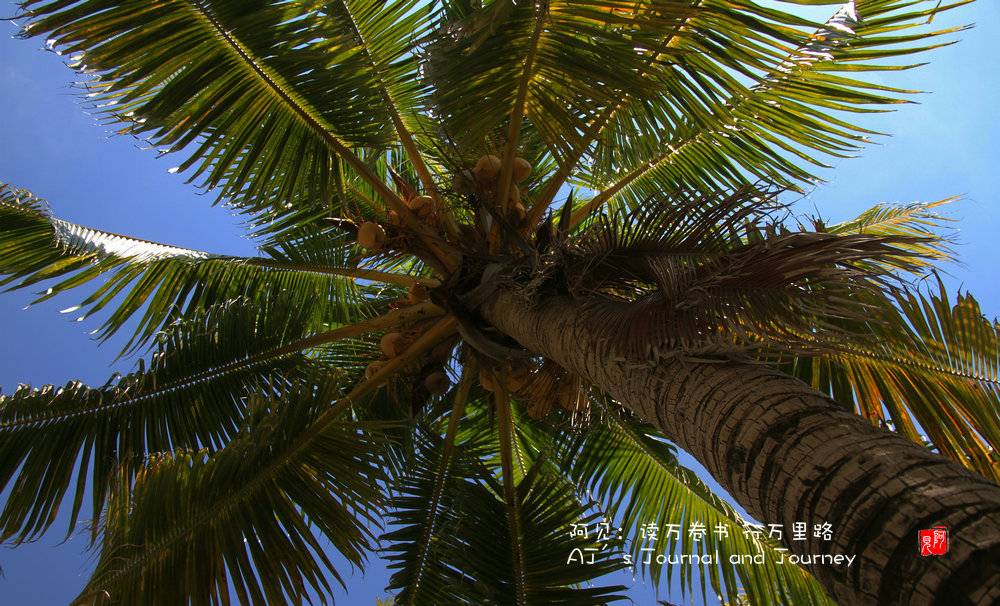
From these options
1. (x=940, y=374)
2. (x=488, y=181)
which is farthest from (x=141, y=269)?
(x=940, y=374)

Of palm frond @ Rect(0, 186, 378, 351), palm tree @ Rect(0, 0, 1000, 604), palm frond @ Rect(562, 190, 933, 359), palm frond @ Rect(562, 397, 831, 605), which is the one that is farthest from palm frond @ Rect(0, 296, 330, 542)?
palm frond @ Rect(562, 190, 933, 359)

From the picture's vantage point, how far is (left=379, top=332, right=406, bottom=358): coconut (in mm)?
3742

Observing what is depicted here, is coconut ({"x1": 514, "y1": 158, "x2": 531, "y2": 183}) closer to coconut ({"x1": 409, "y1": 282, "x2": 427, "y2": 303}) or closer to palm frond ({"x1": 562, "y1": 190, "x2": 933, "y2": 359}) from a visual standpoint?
coconut ({"x1": 409, "y1": 282, "x2": 427, "y2": 303})

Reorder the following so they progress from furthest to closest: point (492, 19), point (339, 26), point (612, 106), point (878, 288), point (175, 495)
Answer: point (339, 26) → point (612, 106) → point (175, 495) → point (492, 19) → point (878, 288)

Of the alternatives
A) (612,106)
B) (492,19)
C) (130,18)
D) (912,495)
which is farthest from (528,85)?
(912,495)

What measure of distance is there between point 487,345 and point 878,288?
1903mm

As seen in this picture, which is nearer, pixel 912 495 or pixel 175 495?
pixel 912 495

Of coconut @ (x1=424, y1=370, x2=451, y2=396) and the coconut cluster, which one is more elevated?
the coconut cluster

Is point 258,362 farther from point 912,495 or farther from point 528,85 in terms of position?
point 912,495

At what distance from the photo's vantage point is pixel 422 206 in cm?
365

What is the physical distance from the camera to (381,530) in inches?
144

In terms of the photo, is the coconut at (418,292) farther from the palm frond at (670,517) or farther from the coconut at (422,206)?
the palm frond at (670,517)

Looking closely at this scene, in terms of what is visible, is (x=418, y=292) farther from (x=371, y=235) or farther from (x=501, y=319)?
(x=501, y=319)

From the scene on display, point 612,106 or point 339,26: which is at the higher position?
point 339,26
